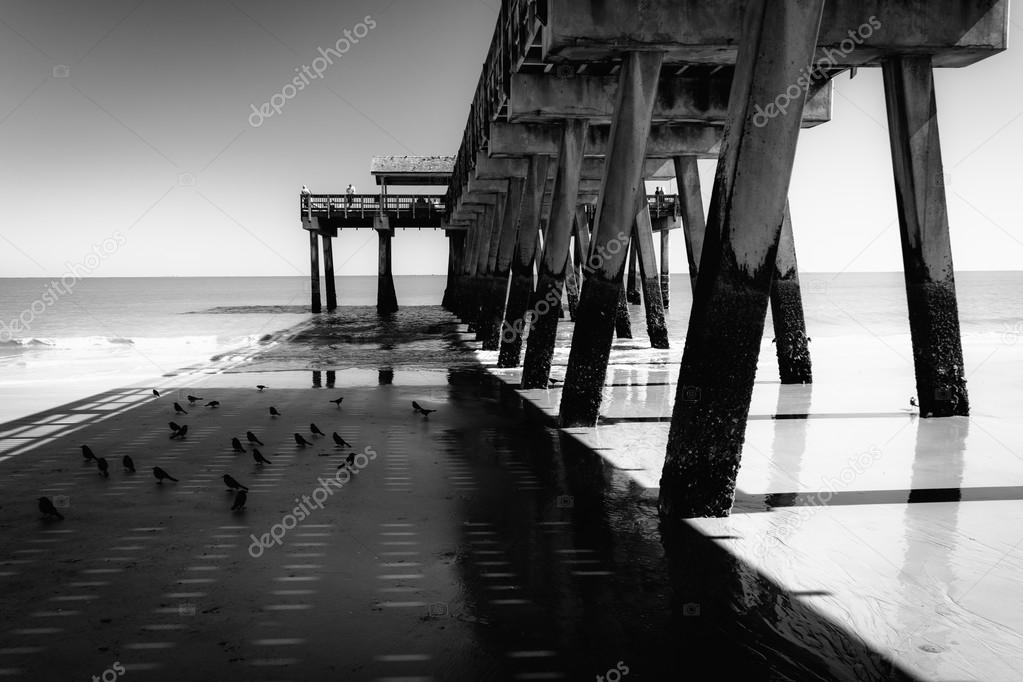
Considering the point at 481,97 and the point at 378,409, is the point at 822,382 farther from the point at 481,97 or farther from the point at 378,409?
the point at 481,97

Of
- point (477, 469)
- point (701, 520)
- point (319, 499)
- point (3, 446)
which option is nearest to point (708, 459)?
point (701, 520)

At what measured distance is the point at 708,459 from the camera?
539 cm

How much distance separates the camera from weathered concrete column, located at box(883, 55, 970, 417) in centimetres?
894

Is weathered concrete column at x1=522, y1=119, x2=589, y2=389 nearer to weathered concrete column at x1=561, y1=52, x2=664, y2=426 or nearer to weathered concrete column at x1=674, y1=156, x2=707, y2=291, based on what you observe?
weathered concrete column at x1=561, y1=52, x2=664, y2=426

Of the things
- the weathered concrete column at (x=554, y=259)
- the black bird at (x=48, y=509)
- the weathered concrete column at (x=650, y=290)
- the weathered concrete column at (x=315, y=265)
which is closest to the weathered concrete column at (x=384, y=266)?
the weathered concrete column at (x=315, y=265)

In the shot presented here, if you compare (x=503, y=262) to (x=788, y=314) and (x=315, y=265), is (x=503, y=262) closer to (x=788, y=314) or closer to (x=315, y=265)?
(x=788, y=314)

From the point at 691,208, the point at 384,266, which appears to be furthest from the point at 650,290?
the point at 384,266

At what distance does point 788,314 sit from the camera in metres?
12.0

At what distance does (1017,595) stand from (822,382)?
9.26 meters
